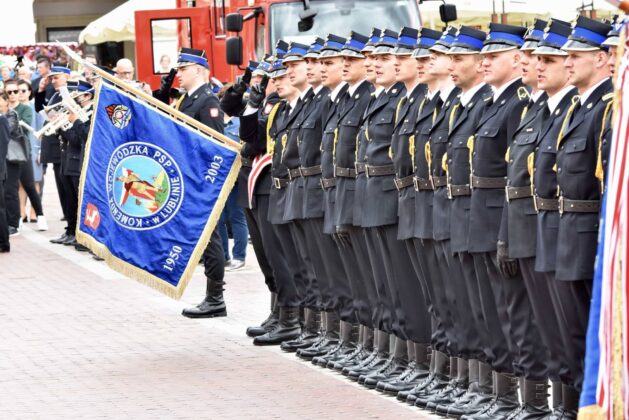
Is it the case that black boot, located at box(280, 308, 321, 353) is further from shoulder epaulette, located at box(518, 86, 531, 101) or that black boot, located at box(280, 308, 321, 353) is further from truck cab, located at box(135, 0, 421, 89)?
truck cab, located at box(135, 0, 421, 89)

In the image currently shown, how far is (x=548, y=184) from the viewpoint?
25.1 ft

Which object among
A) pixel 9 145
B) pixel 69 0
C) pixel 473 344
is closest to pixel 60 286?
pixel 9 145

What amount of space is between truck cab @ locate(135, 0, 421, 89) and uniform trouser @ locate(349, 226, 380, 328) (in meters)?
7.27

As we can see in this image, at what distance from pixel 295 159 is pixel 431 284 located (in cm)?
222

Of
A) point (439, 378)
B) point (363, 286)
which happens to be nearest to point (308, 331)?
point (363, 286)

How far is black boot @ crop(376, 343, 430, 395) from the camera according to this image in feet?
Result: 31.3

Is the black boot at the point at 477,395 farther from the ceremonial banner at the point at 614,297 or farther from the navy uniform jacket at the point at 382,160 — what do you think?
the ceremonial banner at the point at 614,297

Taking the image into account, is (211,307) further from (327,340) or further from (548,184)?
(548,184)

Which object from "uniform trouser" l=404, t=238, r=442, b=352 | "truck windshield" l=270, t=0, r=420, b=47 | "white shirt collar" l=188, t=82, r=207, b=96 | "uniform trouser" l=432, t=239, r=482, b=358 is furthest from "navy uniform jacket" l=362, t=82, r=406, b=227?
"truck windshield" l=270, t=0, r=420, b=47

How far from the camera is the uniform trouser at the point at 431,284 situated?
9102mm

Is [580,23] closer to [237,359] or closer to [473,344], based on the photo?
[473,344]

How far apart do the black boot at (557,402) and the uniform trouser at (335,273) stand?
9.02 feet

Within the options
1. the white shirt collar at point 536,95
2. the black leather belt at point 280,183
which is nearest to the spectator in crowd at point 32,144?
Answer: the black leather belt at point 280,183

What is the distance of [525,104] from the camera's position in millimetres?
8367
